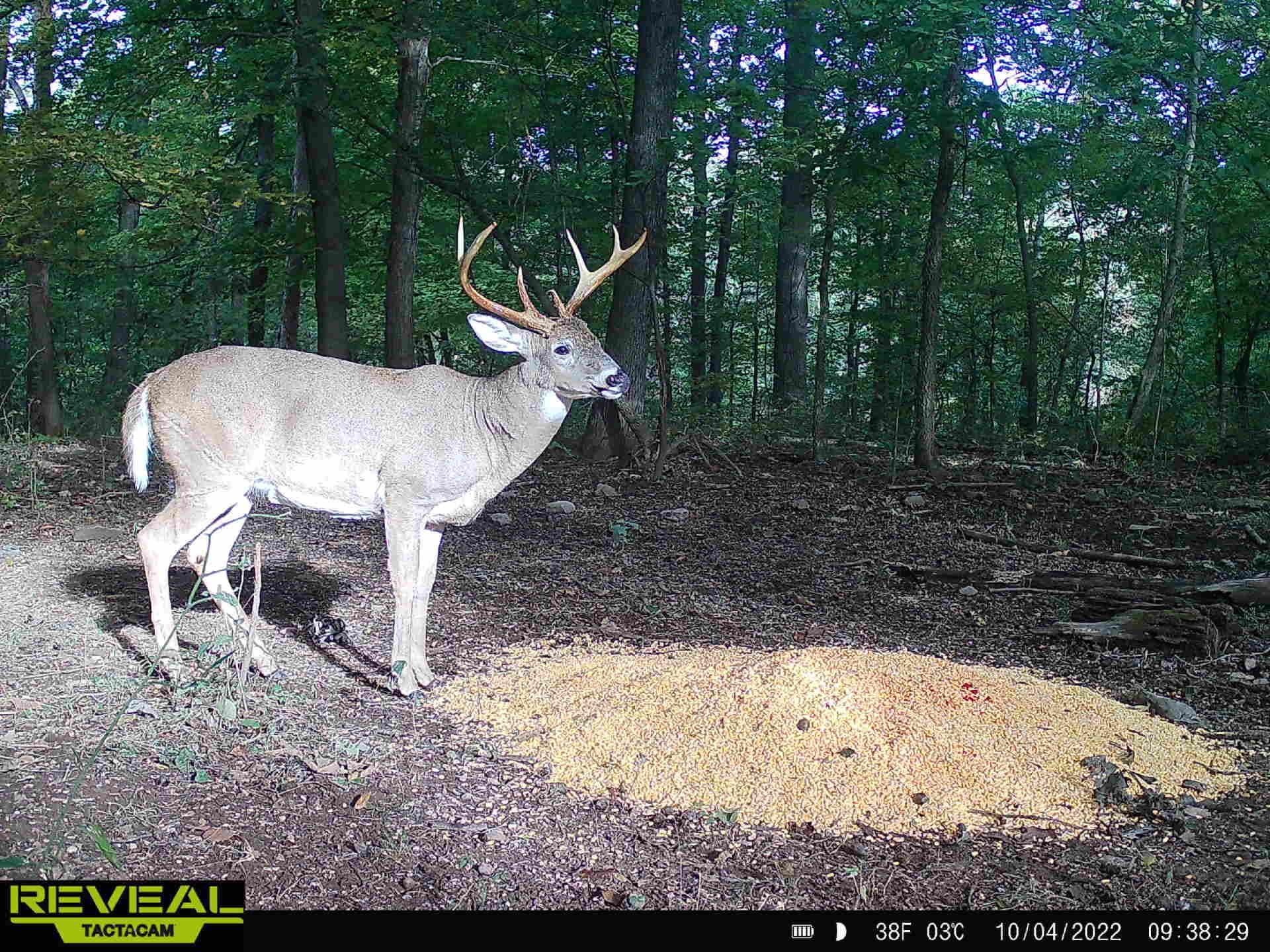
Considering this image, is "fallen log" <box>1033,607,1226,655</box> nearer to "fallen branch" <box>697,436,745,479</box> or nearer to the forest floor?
the forest floor

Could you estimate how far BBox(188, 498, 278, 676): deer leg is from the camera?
4898mm

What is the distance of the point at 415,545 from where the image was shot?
4.89m

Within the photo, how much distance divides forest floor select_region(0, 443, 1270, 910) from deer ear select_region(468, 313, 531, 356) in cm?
144

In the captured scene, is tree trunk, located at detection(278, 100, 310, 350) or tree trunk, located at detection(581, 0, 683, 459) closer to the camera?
tree trunk, located at detection(581, 0, 683, 459)

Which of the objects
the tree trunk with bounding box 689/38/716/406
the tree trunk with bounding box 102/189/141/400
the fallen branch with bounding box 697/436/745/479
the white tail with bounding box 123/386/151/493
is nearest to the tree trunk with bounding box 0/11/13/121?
the tree trunk with bounding box 102/189/141/400

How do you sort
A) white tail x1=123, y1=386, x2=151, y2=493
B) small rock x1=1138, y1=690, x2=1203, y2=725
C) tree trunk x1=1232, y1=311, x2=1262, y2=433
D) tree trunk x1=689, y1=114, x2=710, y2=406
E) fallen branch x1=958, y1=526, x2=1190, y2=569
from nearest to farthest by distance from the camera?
small rock x1=1138, y1=690, x2=1203, y2=725 → white tail x1=123, y1=386, x2=151, y2=493 → fallen branch x1=958, y1=526, x2=1190, y2=569 → tree trunk x1=689, y1=114, x2=710, y2=406 → tree trunk x1=1232, y1=311, x2=1262, y2=433

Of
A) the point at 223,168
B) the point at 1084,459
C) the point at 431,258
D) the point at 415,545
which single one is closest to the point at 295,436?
the point at 415,545

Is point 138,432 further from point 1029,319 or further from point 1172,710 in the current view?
point 1029,319

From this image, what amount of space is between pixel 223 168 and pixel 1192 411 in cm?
1178

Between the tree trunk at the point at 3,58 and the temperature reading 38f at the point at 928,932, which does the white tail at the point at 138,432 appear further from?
the tree trunk at the point at 3,58

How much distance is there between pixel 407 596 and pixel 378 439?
0.72m

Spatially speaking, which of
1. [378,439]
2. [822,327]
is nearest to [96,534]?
[378,439]

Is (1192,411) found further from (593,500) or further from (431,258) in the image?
(431,258)

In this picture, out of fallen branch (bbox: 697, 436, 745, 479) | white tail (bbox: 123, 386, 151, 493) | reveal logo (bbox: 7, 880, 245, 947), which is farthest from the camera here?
fallen branch (bbox: 697, 436, 745, 479)
